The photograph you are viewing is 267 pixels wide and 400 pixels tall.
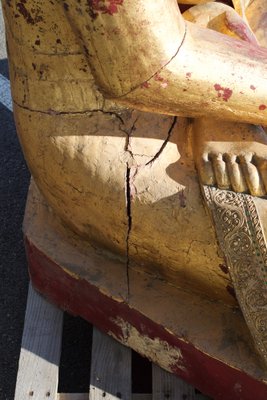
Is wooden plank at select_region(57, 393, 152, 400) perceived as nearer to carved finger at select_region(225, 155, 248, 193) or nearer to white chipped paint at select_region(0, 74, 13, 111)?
carved finger at select_region(225, 155, 248, 193)

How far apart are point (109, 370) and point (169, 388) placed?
17 cm

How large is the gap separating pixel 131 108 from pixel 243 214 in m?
0.35

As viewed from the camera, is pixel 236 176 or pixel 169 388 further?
pixel 169 388

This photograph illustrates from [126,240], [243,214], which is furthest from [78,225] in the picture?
[243,214]

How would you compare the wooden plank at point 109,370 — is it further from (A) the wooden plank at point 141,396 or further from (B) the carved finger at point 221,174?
(B) the carved finger at point 221,174

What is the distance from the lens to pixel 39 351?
6.16 ft

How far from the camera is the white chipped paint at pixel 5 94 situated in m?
3.07

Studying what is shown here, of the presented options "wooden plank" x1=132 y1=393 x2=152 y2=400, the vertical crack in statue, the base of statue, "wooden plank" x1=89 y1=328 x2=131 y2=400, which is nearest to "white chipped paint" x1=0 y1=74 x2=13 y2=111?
the base of statue

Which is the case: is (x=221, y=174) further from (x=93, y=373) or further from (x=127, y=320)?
(x=93, y=373)

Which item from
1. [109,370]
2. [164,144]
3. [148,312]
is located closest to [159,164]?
[164,144]

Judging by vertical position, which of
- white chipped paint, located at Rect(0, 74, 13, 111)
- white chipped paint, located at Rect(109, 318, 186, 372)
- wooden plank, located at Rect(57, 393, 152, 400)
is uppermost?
white chipped paint, located at Rect(109, 318, 186, 372)

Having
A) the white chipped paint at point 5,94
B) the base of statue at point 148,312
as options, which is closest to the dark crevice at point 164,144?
the base of statue at point 148,312

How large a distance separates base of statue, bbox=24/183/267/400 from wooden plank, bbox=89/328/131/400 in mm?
34

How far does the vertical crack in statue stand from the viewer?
4.45 feet
